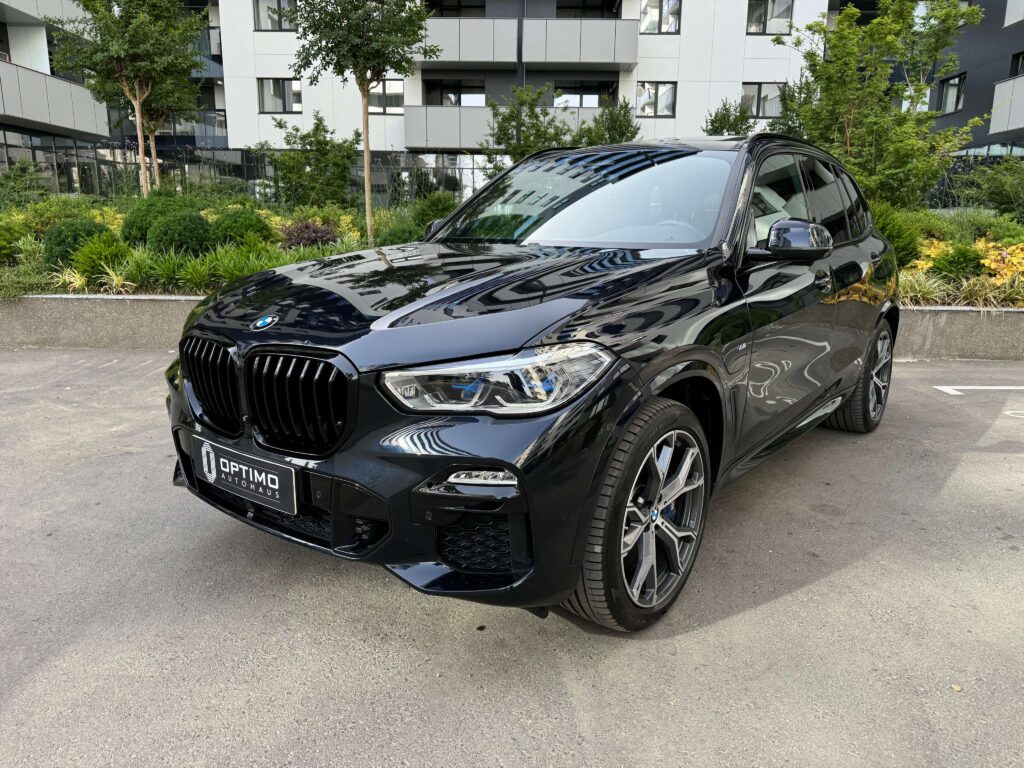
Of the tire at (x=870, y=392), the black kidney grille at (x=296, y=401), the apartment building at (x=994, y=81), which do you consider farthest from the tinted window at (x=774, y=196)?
the apartment building at (x=994, y=81)

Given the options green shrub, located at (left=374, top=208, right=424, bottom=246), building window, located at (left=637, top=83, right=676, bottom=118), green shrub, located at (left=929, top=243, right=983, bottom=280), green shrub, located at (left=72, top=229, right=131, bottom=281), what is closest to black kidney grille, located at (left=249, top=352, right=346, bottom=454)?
green shrub, located at (left=72, top=229, right=131, bottom=281)

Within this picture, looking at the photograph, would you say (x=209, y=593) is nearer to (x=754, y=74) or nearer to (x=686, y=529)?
(x=686, y=529)

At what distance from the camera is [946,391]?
6434mm

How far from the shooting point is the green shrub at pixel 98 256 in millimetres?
8188

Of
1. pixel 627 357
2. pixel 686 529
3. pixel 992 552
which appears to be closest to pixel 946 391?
pixel 992 552

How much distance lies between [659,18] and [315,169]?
1572cm

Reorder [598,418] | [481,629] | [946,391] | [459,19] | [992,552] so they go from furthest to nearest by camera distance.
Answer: [459,19]
[946,391]
[992,552]
[481,629]
[598,418]

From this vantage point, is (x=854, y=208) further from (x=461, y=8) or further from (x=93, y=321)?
(x=461, y=8)

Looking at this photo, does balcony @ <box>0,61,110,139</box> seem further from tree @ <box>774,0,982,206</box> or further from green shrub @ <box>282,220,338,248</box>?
tree @ <box>774,0,982,206</box>

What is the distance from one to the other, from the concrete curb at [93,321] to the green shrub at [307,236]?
276cm

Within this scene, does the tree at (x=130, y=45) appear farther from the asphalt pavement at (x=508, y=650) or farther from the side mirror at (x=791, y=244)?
the side mirror at (x=791, y=244)

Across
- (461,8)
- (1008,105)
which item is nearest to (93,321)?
(461,8)

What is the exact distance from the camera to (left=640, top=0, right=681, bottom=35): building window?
27.9 metres

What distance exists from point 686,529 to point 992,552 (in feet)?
5.19
